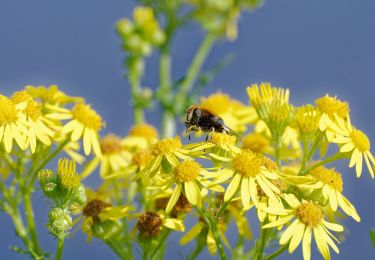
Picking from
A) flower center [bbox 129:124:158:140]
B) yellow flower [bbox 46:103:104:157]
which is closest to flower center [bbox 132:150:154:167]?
yellow flower [bbox 46:103:104:157]

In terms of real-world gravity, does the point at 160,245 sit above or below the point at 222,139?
below

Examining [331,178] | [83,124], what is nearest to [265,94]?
[331,178]

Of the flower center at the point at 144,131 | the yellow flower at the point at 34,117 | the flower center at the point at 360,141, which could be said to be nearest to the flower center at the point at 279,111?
the flower center at the point at 360,141

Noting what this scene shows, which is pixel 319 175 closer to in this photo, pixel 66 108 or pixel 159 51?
pixel 66 108

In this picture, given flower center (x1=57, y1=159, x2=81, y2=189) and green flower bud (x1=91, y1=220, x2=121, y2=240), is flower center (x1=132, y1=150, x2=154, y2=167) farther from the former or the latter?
flower center (x1=57, y1=159, x2=81, y2=189)

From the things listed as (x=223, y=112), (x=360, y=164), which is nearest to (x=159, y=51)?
(x=223, y=112)

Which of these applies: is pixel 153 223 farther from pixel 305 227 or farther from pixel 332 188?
pixel 332 188

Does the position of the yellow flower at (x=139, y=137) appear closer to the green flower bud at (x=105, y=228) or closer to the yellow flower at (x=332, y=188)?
the green flower bud at (x=105, y=228)
